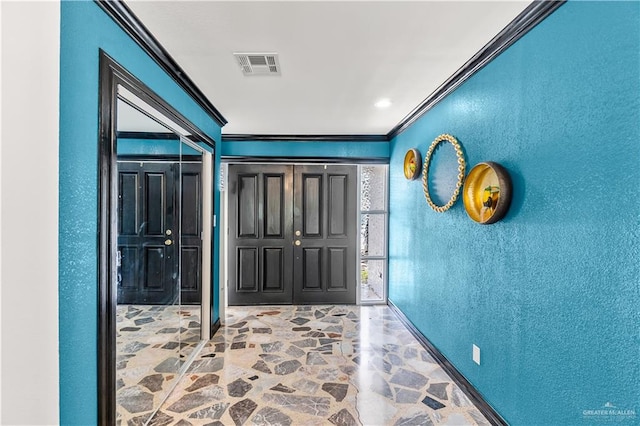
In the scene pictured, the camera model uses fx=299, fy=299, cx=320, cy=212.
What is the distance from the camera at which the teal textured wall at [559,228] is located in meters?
1.15

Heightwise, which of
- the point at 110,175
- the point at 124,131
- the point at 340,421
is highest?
the point at 124,131

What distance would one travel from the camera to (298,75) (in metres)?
2.35

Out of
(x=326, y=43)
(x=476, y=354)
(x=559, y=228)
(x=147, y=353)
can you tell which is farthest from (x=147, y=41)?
(x=476, y=354)

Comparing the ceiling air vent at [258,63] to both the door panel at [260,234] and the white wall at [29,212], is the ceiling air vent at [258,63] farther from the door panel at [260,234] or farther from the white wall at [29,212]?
the door panel at [260,234]

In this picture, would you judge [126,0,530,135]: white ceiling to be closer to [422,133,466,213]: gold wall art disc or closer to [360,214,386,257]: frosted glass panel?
[422,133,466,213]: gold wall art disc

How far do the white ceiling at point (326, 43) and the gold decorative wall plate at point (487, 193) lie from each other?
81 cm

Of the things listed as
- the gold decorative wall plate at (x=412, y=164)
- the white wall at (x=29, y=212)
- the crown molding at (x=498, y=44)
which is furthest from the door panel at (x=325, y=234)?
the white wall at (x=29, y=212)

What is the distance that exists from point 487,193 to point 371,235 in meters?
2.76

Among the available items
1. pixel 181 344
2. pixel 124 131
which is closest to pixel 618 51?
pixel 124 131

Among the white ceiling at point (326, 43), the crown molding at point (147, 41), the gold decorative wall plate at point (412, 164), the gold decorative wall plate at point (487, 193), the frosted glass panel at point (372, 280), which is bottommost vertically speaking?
the frosted glass panel at point (372, 280)

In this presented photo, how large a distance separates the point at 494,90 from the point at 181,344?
309 cm

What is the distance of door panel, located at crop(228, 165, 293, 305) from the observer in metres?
4.38

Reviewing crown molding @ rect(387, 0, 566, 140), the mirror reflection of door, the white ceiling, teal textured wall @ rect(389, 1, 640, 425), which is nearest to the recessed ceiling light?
the white ceiling

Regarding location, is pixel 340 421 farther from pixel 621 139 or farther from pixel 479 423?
pixel 621 139
